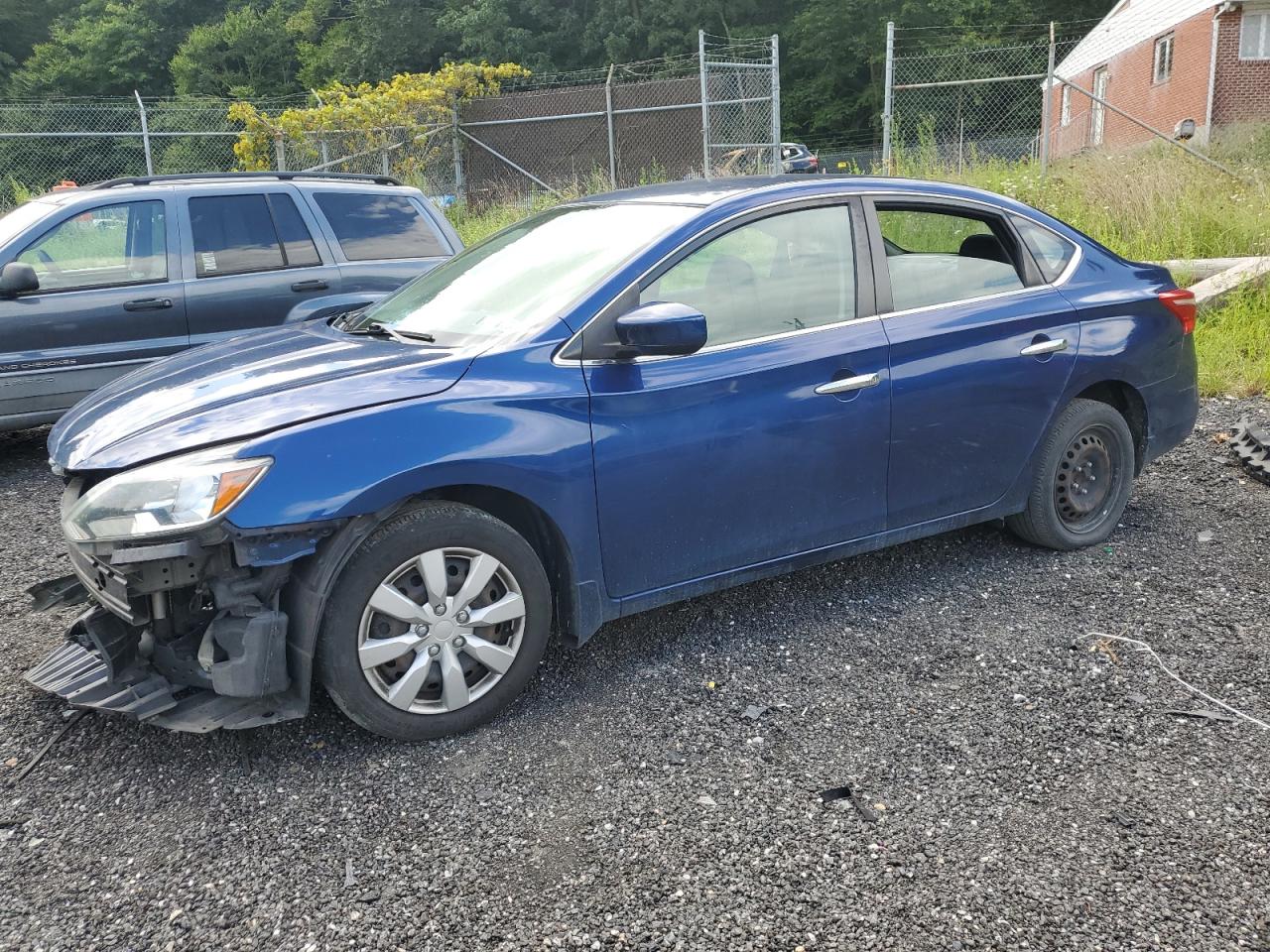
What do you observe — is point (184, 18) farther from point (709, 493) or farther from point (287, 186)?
point (709, 493)

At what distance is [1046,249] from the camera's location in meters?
4.54

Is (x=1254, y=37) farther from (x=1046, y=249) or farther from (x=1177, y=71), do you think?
(x=1046, y=249)

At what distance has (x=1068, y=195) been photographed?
11.0m

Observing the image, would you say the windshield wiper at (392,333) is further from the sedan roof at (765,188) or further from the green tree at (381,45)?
the green tree at (381,45)

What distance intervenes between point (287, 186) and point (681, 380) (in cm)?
Answer: 476

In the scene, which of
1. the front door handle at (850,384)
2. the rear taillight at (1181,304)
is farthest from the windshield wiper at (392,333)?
the rear taillight at (1181,304)

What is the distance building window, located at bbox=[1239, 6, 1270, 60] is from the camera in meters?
24.2

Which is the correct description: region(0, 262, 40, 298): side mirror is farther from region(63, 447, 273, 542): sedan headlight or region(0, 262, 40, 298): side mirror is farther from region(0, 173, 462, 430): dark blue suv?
region(63, 447, 273, 542): sedan headlight

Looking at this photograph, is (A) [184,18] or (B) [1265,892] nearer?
(B) [1265,892]

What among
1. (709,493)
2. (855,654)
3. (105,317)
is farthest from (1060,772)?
A: (105,317)

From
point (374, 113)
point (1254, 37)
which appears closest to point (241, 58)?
point (374, 113)

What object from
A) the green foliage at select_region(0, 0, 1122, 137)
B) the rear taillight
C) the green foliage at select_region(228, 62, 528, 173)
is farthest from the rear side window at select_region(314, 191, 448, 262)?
the green foliage at select_region(0, 0, 1122, 137)

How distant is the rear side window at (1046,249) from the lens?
450cm

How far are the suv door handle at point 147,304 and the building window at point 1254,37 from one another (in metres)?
26.0
